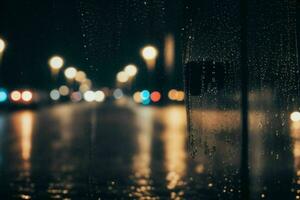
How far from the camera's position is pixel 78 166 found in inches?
638

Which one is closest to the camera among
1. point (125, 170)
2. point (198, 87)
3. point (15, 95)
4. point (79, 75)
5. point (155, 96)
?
point (198, 87)

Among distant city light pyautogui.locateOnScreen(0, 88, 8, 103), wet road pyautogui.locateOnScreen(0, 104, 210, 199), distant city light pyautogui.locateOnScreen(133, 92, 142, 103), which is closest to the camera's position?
wet road pyautogui.locateOnScreen(0, 104, 210, 199)

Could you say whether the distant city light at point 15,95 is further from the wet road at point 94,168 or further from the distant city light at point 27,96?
the wet road at point 94,168

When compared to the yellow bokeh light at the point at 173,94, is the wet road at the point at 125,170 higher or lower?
lower

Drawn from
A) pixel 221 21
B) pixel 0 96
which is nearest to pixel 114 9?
pixel 221 21

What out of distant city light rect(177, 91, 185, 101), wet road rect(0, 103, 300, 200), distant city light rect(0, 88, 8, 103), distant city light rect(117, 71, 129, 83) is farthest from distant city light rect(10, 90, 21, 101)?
wet road rect(0, 103, 300, 200)

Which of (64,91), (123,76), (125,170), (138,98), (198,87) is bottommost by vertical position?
(125,170)

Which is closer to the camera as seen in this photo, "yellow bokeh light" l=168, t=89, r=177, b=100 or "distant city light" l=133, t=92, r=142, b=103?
"yellow bokeh light" l=168, t=89, r=177, b=100

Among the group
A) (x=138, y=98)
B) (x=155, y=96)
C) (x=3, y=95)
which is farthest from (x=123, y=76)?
(x=3, y=95)

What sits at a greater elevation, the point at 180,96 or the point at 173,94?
the point at 173,94

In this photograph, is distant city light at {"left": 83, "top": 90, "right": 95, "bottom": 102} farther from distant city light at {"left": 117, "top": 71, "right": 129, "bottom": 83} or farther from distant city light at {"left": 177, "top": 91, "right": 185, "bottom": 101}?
distant city light at {"left": 177, "top": 91, "right": 185, "bottom": 101}

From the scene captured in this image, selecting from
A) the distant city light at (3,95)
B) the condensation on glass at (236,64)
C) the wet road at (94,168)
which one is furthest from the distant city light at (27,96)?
the condensation on glass at (236,64)

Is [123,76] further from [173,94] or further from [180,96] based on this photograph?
[180,96]

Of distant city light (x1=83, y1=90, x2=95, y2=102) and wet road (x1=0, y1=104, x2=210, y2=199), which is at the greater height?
distant city light (x1=83, y1=90, x2=95, y2=102)
